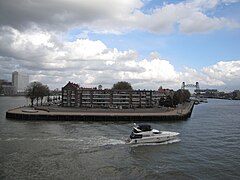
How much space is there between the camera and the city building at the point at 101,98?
10006 centimetres

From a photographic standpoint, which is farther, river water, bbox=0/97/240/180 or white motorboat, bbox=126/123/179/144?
white motorboat, bbox=126/123/179/144

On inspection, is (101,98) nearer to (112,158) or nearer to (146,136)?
(146,136)

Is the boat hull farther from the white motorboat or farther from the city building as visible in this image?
A: the city building

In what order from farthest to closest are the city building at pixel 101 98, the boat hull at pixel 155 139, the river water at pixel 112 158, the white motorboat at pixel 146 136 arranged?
the city building at pixel 101 98 → the white motorboat at pixel 146 136 → the boat hull at pixel 155 139 → the river water at pixel 112 158

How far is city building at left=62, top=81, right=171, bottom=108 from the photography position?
3939 inches

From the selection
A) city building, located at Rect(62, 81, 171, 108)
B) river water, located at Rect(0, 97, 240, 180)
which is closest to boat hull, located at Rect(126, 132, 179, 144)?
Answer: river water, located at Rect(0, 97, 240, 180)

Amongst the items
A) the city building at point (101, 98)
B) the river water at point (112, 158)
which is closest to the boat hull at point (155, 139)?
the river water at point (112, 158)

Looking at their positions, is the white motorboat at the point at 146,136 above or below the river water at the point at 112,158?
above

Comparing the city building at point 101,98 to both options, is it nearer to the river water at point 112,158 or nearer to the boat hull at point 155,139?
the river water at point 112,158

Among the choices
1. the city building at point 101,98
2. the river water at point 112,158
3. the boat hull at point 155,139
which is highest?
the city building at point 101,98

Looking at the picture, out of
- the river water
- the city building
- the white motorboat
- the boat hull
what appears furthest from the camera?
the city building

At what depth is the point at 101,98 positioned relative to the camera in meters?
103

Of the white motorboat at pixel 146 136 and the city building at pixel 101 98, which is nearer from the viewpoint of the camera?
the white motorboat at pixel 146 136

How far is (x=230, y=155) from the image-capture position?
30.5 metres
